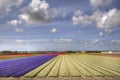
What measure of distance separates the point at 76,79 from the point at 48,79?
2.37 metres

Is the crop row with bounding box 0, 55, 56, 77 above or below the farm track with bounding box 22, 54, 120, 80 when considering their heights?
above

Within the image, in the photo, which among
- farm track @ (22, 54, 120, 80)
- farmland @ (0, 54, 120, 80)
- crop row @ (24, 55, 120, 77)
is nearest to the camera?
farmland @ (0, 54, 120, 80)

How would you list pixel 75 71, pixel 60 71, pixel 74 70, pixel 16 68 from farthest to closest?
1. pixel 16 68
2. pixel 74 70
3. pixel 75 71
4. pixel 60 71

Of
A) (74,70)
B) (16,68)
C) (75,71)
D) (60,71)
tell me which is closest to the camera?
(60,71)

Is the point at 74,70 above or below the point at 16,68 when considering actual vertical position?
below

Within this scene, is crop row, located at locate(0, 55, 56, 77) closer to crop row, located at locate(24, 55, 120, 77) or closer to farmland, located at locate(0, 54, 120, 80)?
farmland, located at locate(0, 54, 120, 80)

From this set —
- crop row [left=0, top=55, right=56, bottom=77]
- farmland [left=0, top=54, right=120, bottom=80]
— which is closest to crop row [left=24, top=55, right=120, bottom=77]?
farmland [left=0, top=54, right=120, bottom=80]

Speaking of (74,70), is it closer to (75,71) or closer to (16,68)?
(75,71)

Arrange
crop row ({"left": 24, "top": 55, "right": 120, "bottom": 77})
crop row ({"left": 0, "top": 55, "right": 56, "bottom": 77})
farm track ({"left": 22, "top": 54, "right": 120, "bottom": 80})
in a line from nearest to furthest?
farm track ({"left": 22, "top": 54, "right": 120, "bottom": 80}), crop row ({"left": 24, "top": 55, "right": 120, "bottom": 77}), crop row ({"left": 0, "top": 55, "right": 56, "bottom": 77})

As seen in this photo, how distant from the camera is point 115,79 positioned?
57.6 ft

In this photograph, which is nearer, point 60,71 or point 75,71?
point 60,71

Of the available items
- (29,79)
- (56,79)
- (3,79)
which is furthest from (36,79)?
(3,79)

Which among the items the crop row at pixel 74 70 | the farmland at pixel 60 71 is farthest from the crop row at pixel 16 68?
the crop row at pixel 74 70

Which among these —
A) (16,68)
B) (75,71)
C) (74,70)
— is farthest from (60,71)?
(16,68)
